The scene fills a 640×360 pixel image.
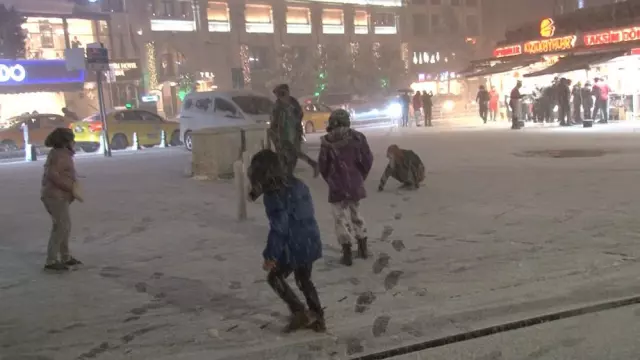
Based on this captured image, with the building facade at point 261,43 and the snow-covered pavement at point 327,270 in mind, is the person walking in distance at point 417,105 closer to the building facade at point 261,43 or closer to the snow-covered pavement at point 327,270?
the snow-covered pavement at point 327,270

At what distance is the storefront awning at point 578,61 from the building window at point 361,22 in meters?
Answer: 36.1

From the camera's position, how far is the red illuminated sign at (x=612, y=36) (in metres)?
23.0

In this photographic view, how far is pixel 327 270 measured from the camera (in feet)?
20.0

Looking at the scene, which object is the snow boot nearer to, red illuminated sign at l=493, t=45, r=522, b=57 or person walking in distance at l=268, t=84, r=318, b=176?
person walking in distance at l=268, t=84, r=318, b=176

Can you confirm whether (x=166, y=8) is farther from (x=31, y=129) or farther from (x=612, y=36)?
(x=612, y=36)

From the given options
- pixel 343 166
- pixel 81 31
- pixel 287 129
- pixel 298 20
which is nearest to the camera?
pixel 343 166

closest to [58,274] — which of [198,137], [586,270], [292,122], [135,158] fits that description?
[292,122]

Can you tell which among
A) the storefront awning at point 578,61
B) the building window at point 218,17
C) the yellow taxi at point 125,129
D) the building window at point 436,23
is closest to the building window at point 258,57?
the building window at point 218,17

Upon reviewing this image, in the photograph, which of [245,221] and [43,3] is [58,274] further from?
[43,3]

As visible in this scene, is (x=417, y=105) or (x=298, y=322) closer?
(x=298, y=322)

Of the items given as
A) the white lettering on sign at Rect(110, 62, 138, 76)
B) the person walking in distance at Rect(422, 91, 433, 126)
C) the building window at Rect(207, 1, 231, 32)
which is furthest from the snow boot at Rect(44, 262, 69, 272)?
the building window at Rect(207, 1, 231, 32)

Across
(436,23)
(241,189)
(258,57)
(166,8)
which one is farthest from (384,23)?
(241,189)

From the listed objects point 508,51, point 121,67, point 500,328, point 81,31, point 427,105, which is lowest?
point 500,328

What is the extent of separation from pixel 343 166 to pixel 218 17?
47.2 metres
